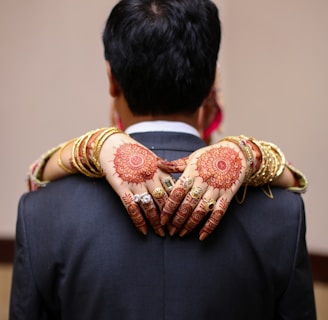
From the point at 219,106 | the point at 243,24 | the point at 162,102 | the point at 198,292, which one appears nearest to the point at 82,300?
the point at 198,292

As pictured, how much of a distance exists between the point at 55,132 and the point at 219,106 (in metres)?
0.80

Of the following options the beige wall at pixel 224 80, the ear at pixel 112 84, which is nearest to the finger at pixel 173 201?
the ear at pixel 112 84

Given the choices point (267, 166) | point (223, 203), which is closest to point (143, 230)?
point (223, 203)

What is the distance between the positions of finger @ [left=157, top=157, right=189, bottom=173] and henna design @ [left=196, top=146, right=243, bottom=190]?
0.13ft

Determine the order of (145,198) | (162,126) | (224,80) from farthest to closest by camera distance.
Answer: (224,80)
(162,126)
(145,198)

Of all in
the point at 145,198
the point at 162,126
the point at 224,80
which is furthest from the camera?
the point at 224,80

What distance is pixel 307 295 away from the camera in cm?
94

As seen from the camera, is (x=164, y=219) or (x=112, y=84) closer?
(x=164, y=219)

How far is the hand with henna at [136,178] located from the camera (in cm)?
79

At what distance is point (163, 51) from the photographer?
86cm

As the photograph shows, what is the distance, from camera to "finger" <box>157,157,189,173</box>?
2.67 ft

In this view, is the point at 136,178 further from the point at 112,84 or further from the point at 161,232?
the point at 112,84

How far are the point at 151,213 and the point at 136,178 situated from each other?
6 cm

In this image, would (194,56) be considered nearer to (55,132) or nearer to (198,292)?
(198,292)
